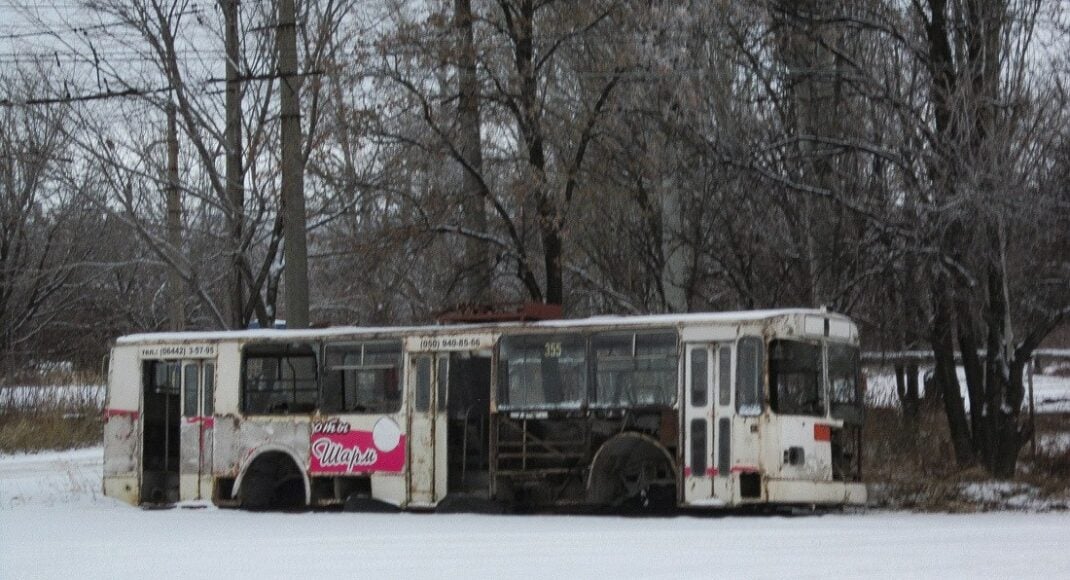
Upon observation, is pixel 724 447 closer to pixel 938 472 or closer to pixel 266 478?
pixel 938 472

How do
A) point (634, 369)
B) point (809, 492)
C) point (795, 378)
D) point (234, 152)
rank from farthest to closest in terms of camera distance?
point (234, 152), point (634, 369), point (795, 378), point (809, 492)

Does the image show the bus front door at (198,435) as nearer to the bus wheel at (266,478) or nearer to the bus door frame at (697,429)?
the bus wheel at (266,478)

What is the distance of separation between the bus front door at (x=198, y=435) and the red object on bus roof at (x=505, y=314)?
11.6ft

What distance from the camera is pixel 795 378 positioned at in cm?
2048

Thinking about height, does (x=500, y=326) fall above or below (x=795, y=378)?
above

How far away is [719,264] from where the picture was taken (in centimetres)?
2794

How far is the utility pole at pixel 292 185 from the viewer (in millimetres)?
24953

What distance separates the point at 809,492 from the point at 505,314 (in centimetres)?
459

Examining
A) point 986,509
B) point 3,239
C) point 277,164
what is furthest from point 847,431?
point 3,239

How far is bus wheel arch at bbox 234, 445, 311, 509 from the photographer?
919 inches

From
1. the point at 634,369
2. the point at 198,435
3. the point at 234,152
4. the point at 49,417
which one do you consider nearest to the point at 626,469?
the point at 634,369

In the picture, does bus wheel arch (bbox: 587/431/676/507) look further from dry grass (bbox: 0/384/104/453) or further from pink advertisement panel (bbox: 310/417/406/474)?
dry grass (bbox: 0/384/104/453)

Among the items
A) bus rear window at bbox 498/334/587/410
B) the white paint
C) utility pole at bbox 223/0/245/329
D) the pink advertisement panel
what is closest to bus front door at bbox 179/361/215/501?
the pink advertisement panel

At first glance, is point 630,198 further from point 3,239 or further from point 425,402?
point 3,239
